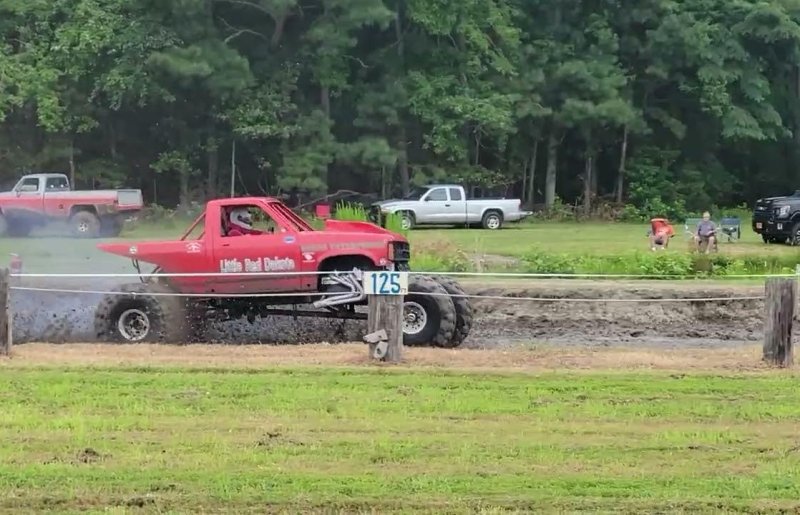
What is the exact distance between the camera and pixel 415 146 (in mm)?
42969

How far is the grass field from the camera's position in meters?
6.48

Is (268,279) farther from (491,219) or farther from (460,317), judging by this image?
(491,219)

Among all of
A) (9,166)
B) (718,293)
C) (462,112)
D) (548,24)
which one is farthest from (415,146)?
(718,293)

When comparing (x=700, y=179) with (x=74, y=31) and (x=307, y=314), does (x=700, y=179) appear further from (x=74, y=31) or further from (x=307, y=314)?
(x=307, y=314)

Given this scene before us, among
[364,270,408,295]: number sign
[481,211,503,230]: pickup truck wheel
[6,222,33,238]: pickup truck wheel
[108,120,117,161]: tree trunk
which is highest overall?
[108,120,117,161]: tree trunk

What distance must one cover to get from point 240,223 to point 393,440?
7.91 meters

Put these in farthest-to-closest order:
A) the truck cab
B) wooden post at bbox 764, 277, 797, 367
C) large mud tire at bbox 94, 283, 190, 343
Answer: large mud tire at bbox 94, 283, 190, 343, the truck cab, wooden post at bbox 764, 277, 797, 367

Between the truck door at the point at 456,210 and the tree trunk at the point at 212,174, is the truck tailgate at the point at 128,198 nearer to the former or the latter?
the tree trunk at the point at 212,174

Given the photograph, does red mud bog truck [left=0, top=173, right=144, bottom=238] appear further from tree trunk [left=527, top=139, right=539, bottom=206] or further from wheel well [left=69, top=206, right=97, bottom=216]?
tree trunk [left=527, top=139, right=539, bottom=206]

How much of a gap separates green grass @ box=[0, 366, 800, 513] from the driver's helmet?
4.35m

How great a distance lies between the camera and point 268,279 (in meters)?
15.0

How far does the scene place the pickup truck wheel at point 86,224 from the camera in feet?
104

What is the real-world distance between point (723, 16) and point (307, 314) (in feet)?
111

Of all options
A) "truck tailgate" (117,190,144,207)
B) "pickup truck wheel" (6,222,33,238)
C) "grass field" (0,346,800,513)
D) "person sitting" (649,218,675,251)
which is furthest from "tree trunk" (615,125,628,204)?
"grass field" (0,346,800,513)
